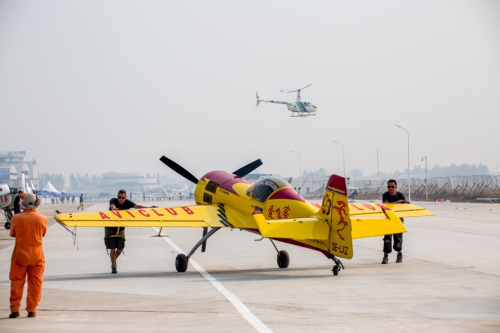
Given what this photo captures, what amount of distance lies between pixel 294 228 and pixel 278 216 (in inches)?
57.0

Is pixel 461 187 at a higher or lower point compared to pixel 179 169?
lower

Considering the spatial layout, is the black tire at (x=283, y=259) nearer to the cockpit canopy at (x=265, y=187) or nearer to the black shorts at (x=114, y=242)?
the cockpit canopy at (x=265, y=187)

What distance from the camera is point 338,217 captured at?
12.2 meters

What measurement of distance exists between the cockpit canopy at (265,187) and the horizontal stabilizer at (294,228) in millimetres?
1685

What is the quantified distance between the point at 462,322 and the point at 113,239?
842cm

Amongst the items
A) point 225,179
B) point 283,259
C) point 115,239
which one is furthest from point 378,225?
point 115,239

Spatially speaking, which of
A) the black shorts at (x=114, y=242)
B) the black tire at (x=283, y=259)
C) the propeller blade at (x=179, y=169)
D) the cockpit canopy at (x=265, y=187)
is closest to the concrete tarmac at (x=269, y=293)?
the black tire at (x=283, y=259)

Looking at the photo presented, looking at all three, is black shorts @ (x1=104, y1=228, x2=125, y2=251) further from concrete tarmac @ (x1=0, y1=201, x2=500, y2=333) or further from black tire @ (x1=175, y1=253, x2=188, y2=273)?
black tire @ (x1=175, y1=253, x2=188, y2=273)

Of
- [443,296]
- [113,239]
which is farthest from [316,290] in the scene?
[113,239]

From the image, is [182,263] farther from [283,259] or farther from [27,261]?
[27,261]

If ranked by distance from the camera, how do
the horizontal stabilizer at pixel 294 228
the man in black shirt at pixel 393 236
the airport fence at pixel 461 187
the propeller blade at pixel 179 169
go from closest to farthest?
1. the horizontal stabilizer at pixel 294 228
2. the man in black shirt at pixel 393 236
3. the propeller blade at pixel 179 169
4. the airport fence at pixel 461 187

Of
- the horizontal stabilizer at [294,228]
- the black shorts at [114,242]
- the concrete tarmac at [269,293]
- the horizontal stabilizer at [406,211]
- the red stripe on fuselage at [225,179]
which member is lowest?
the concrete tarmac at [269,293]

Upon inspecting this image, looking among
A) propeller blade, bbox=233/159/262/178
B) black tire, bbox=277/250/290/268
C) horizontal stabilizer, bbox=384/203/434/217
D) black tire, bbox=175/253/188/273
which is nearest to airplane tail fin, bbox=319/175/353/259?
black tire, bbox=277/250/290/268

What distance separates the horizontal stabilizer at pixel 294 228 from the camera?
1213cm
